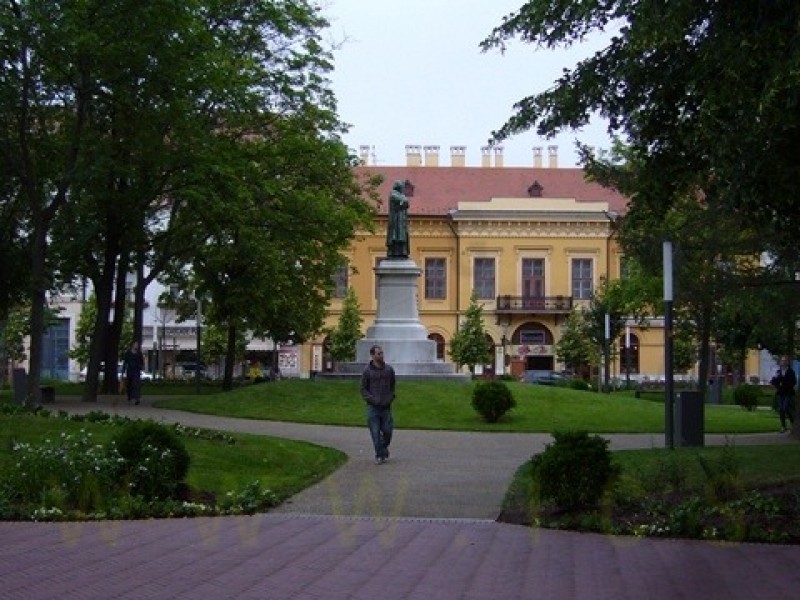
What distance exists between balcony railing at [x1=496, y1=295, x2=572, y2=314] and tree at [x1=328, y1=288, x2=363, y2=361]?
33.5 feet

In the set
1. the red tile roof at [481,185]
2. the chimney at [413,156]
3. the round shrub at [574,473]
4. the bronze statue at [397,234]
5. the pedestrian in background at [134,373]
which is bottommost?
the round shrub at [574,473]

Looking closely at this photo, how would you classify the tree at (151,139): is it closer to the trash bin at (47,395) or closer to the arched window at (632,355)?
the trash bin at (47,395)

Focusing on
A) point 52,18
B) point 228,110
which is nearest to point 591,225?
point 228,110

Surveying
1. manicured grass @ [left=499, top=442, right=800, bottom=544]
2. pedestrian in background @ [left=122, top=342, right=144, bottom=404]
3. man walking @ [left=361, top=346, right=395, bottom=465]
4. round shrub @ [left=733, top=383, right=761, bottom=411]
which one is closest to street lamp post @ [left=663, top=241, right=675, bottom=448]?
man walking @ [left=361, top=346, right=395, bottom=465]

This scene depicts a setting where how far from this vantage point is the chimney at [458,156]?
87000 mm

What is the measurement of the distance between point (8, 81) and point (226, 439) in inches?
481

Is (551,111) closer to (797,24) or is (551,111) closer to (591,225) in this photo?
(797,24)

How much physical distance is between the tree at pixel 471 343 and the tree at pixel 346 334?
641 centimetres

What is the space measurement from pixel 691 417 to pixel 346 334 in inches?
2245

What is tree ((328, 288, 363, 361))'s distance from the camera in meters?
76.6

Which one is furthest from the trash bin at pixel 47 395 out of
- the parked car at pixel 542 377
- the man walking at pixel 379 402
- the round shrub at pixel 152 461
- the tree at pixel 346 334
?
the tree at pixel 346 334

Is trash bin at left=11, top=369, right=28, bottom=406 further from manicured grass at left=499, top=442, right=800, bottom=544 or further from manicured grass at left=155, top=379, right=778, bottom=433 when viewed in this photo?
manicured grass at left=499, top=442, right=800, bottom=544

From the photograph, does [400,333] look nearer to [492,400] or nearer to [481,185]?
[492,400]

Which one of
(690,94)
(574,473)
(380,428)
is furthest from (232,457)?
(690,94)
